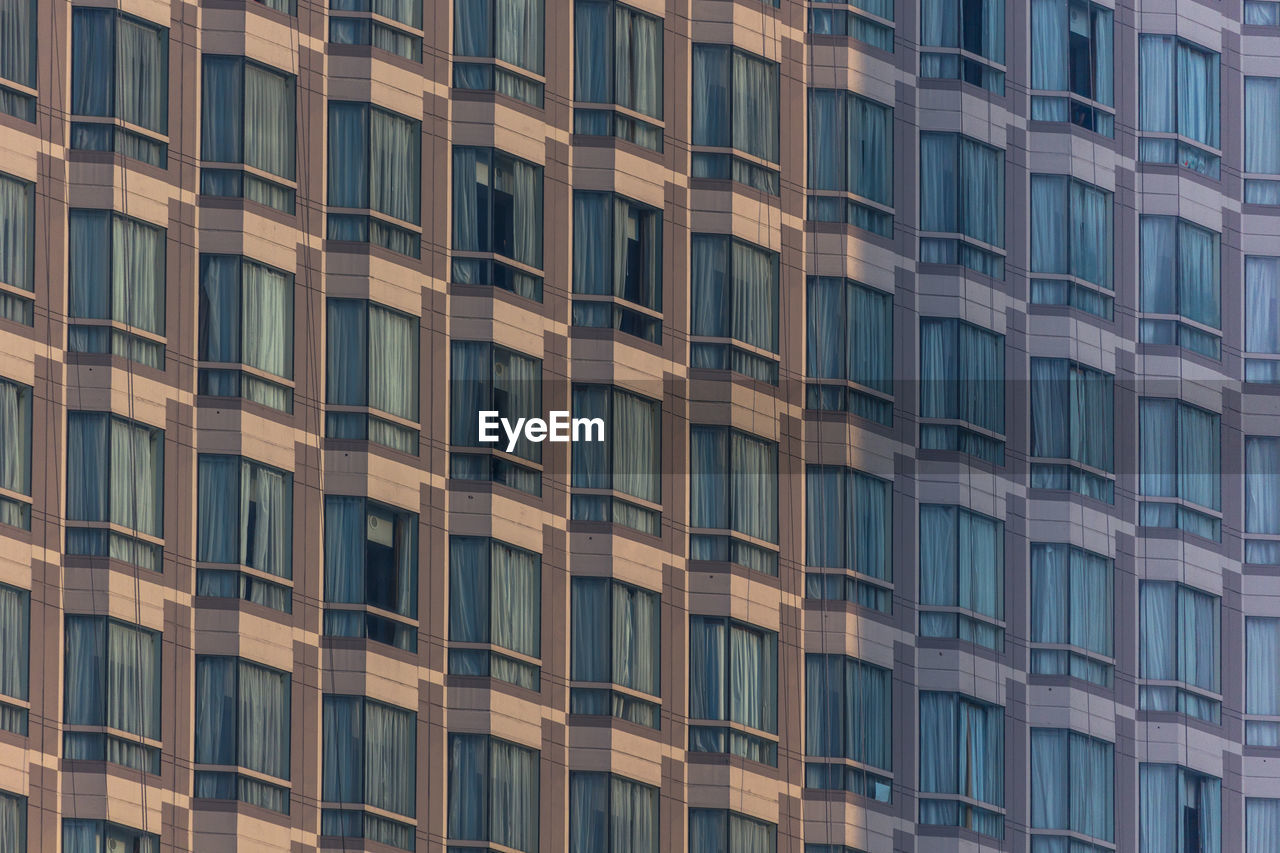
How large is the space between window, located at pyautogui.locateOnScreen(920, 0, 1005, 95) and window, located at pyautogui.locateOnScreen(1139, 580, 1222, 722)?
544 inches

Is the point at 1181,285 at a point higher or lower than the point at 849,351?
higher

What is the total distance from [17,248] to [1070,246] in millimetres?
26605

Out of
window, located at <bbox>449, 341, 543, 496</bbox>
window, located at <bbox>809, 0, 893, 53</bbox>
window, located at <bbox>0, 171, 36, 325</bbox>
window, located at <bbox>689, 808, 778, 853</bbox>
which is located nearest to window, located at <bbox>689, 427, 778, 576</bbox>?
window, located at <bbox>449, 341, 543, 496</bbox>

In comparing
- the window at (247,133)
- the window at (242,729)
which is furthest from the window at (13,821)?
the window at (247,133)

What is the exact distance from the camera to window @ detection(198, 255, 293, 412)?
62.3m

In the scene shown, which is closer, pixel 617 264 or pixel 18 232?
pixel 18 232

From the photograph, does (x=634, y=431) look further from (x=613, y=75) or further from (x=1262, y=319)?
(x=1262, y=319)

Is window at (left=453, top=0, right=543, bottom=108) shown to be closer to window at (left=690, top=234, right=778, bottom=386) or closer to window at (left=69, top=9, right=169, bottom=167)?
window at (left=690, top=234, right=778, bottom=386)

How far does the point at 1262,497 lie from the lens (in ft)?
220

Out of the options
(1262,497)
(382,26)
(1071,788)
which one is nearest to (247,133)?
(382,26)

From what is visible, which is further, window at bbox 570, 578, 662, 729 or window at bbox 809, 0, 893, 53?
window at bbox 809, 0, 893, 53

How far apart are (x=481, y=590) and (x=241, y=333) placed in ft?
28.0

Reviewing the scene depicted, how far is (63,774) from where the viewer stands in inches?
2378

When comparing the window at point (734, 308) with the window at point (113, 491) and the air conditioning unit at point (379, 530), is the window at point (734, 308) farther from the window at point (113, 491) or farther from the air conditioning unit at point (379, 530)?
the window at point (113, 491)
